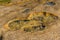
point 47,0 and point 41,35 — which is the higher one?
point 47,0

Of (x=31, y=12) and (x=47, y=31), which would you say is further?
(x=31, y=12)

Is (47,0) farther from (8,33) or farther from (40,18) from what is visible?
(8,33)

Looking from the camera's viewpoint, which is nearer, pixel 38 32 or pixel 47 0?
pixel 38 32

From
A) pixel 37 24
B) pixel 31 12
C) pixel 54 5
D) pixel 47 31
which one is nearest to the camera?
pixel 47 31

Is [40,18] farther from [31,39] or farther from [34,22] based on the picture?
[31,39]

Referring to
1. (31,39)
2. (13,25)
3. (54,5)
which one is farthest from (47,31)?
(54,5)

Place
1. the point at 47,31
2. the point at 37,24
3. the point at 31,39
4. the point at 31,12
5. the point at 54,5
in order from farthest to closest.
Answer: the point at 54,5 → the point at 31,12 → the point at 37,24 → the point at 47,31 → the point at 31,39

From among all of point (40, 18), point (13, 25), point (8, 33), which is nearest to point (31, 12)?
point (40, 18)

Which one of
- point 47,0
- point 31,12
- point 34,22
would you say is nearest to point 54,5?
point 47,0
